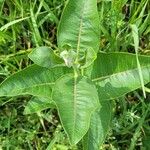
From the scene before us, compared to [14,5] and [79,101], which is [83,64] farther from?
[14,5]

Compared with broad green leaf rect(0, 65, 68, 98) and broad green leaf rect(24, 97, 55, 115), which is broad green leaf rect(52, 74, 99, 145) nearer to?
broad green leaf rect(0, 65, 68, 98)

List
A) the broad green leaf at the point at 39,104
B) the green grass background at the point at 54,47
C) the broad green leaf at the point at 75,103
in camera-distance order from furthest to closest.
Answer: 1. the green grass background at the point at 54,47
2. the broad green leaf at the point at 39,104
3. the broad green leaf at the point at 75,103

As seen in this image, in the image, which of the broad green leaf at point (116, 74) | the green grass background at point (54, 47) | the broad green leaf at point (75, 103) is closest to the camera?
the broad green leaf at point (75, 103)

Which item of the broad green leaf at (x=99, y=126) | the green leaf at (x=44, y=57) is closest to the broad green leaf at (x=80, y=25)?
the green leaf at (x=44, y=57)

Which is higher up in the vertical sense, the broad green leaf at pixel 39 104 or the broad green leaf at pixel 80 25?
the broad green leaf at pixel 80 25

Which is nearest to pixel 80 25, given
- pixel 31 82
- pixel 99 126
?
pixel 31 82

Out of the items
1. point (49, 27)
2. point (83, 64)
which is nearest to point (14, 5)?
point (49, 27)

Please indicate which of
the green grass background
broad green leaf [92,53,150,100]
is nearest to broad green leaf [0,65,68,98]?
broad green leaf [92,53,150,100]

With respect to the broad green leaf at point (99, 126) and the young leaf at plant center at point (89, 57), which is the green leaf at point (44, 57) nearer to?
the young leaf at plant center at point (89, 57)
